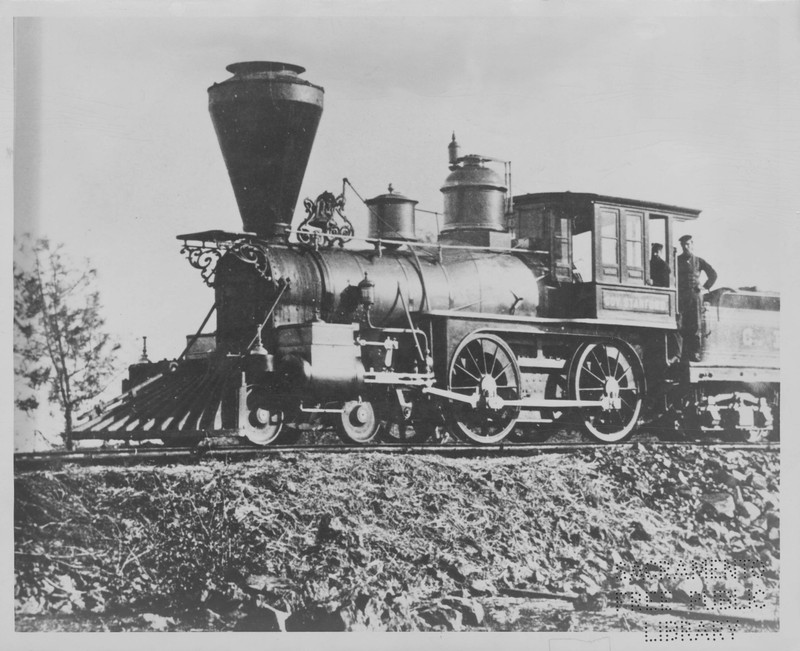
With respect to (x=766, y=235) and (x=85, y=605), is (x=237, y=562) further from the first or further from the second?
(x=766, y=235)

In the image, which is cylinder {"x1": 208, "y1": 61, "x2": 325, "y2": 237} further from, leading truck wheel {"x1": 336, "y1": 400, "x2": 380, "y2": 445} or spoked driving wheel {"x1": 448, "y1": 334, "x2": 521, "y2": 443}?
spoked driving wheel {"x1": 448, "y1": 334, "x2": 521, "y2": 443}

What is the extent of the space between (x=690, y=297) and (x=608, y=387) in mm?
1566

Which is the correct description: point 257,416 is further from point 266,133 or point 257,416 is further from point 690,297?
point 690,297

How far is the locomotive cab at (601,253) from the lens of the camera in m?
11.3

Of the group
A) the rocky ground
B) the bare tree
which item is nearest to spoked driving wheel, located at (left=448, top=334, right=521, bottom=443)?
the rocky ground

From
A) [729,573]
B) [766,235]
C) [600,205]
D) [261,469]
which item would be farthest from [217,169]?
[729,573]

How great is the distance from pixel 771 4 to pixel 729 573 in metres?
4.87

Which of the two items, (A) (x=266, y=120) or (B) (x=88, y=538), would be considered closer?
(B) (x=88, y=538)

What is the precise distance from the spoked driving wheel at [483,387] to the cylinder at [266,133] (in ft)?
7.63

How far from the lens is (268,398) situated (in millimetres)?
9453

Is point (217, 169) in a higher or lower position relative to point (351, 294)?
higher

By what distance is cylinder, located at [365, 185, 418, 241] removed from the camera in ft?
34.6

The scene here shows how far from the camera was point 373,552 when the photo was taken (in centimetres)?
834

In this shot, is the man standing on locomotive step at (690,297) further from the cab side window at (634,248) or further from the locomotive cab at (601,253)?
the cab side window at (634,248)
